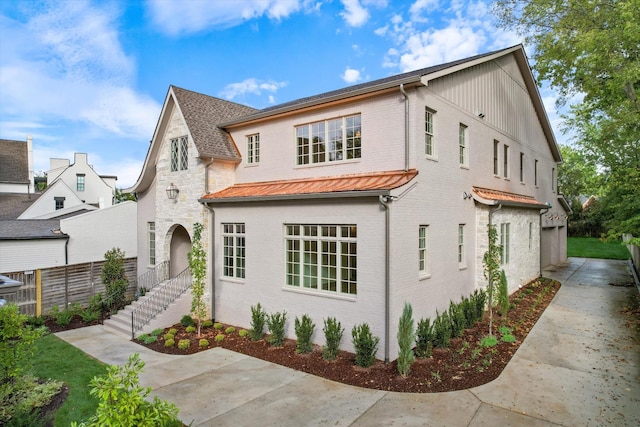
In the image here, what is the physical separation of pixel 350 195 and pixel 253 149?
599 centimetres

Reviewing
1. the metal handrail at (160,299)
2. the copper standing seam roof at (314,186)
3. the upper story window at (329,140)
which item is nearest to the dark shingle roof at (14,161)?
the metal handrail at (160,299)

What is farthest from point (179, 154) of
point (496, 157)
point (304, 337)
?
point (496, 157)

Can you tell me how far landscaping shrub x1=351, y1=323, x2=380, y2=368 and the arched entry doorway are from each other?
967cm

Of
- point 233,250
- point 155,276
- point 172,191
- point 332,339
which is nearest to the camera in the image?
point 332,339

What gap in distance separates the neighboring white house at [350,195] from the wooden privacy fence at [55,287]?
2.22 m

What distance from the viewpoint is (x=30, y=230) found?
17812 millimetres

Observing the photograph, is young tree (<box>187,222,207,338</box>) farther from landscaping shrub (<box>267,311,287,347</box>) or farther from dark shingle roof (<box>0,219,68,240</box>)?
dark shingle roof (<box>0,219,68,240</box>)

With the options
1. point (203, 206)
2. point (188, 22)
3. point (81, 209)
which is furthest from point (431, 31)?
point (81, 209)

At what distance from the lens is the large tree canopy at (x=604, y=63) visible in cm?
1184

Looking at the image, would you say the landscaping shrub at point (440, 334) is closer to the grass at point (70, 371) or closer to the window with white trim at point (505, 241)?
the window with white trim at point (505, 241)

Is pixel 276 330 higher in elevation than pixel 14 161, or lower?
lower

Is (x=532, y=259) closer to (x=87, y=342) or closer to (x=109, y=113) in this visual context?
(x=87, y=342)

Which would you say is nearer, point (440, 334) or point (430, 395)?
point (430, 395)

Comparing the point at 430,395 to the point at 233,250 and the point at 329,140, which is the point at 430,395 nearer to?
the point at 329,140
